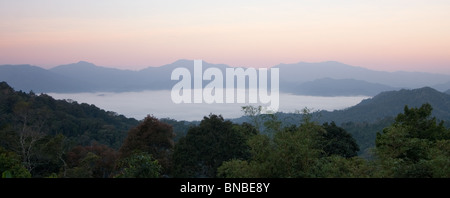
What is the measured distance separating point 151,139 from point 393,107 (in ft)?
199

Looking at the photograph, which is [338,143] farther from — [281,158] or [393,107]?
[393,107]

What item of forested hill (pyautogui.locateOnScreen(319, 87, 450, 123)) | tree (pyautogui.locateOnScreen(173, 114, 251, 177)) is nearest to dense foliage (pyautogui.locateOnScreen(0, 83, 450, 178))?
tree (pyautogui.locateOnScreen(173, 114, 251, 177))

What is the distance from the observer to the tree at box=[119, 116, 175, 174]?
15.3 meters

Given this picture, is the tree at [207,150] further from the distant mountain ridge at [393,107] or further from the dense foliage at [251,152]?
the distant mountain ridge at [393,107]

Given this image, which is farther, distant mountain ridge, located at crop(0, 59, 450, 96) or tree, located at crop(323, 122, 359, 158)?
distant mountain ridge, located at crop(0, 59, 450, 96)

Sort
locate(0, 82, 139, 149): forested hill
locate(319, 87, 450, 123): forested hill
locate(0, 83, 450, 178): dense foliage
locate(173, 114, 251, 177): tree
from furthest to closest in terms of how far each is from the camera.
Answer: locate(319, 87, 450, 123): forested hill, locate(0, 82, 139, 149): forested hill, locate(173, 114, 251, 177): tree, locate(0, 83, 450, 178): dense foliage

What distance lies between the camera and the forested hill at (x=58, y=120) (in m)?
33.6

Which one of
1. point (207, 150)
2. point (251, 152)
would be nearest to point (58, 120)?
point (207, 150)

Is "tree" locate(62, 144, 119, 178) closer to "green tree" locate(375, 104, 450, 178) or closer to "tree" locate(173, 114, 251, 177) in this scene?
"tree" locate(173, 114, 251, 177)

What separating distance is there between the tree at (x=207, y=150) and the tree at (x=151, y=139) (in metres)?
1.93

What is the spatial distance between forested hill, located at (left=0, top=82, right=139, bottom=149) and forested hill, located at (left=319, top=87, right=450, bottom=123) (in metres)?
37.7

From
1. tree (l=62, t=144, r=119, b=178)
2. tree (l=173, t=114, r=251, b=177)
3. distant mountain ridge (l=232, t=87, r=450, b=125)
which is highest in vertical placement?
distant mountain ridge (l=232, t=87, r=450, b=125)

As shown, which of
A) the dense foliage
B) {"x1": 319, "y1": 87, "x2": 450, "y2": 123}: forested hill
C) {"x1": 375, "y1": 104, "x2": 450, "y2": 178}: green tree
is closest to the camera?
{"x1": 375, "y1": 104, "x2": 450, "y2": 178}: green tree
